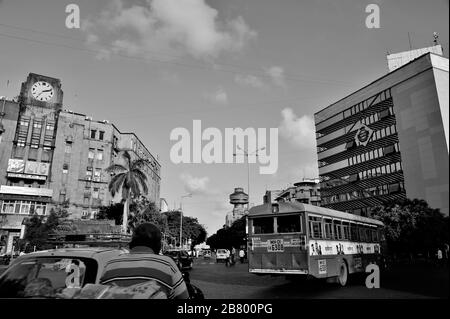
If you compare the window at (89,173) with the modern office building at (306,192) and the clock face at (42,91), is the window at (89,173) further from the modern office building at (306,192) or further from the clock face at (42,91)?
the modern office building at (306,192)

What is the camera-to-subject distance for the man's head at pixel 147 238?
2734 millimetres

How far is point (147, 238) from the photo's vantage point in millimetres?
2748

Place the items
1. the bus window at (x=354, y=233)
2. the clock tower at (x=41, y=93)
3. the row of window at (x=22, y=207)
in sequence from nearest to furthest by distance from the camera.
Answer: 1. the bus window at (x=354, y=233)
2. the row of window at (x=22, y=207)
3. the clock tower at (x=41, y=93)

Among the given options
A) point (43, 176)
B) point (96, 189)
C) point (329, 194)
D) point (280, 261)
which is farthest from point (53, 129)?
point (329, 194)

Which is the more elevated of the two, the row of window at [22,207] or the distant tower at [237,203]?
the distant tower at [237,203]

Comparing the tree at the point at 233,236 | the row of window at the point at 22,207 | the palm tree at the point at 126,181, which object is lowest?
the tree at the point at 233,236

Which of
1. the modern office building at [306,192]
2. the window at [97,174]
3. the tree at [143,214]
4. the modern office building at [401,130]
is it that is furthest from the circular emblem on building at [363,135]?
the modern office building at [306,192]

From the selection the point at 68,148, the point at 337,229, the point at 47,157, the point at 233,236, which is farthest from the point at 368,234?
the point at 233,236

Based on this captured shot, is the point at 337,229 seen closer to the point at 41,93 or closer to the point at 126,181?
the point at 126,181

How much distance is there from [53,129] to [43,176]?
781 cm

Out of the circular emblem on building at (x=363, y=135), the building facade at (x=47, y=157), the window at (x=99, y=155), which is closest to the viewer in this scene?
the circular emblem on building at (x=363, y=135)

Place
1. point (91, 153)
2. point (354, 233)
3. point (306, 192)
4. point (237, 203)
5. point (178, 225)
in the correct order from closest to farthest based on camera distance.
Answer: point (354, 233) < point (91, 153) < point (178, 225) < point (306, 192) < point (237, 203)

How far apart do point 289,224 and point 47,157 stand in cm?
5229
